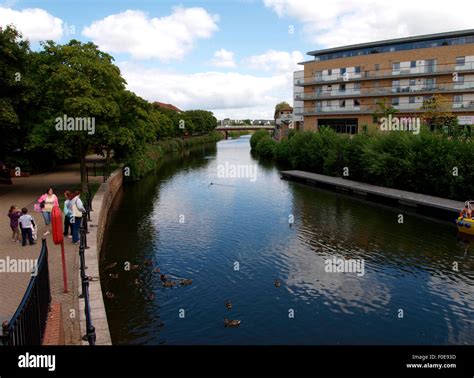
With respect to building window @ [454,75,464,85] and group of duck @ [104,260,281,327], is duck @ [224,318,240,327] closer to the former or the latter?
group of duck @ [104,260,281,327]

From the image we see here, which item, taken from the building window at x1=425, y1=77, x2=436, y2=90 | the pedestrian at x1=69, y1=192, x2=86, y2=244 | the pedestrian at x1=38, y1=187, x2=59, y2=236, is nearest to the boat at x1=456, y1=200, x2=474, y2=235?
the pedestrian at x1=69, y1=192, x2=86, y2=244

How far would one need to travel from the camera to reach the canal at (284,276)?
1281 centimetres

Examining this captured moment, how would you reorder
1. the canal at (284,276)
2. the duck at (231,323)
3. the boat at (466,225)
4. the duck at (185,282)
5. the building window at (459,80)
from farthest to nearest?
1. the building window at (459,80)
2. the boat at (466,225)
3. the duck at (185,282)
4. the duck at (231,323)
5. the canal at (284,276)

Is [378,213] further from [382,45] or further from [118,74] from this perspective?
[382,45]

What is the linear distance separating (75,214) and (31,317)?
947cm

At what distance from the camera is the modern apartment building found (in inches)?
2291

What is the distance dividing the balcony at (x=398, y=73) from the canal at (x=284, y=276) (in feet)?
123

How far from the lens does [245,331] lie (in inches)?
502

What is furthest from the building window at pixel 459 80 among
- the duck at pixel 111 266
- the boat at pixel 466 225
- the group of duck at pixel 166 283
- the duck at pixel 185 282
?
the duck at pixel 111 266

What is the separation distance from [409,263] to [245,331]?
9.70 meters

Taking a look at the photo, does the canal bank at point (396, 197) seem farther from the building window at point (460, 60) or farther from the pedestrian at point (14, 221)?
the building window at point (460, 60)
